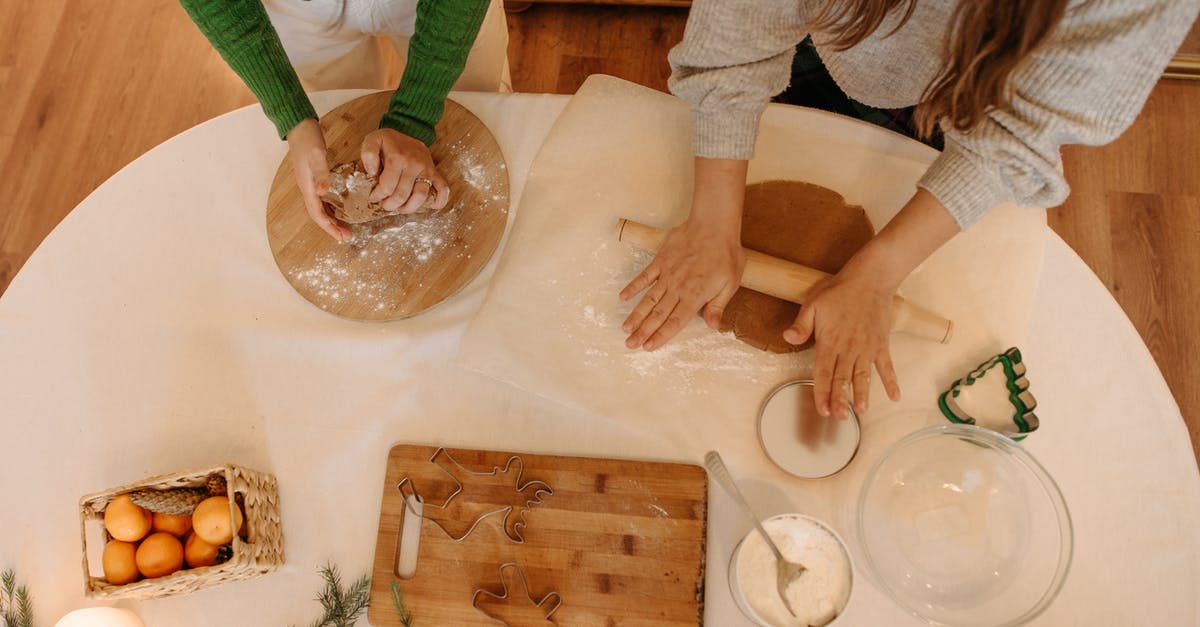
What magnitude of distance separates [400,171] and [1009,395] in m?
0.84

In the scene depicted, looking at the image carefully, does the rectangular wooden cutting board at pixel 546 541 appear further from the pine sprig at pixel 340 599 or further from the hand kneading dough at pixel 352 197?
the hand kneading dough at pixel 352 197

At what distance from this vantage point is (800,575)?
0.77 meters

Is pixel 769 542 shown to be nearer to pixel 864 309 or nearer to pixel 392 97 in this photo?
pixel 864 309

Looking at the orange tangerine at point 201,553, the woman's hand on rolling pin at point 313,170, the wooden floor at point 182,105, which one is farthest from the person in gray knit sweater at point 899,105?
the wooden floor at point 182,105

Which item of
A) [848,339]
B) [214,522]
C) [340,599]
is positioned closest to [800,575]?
[848,339]

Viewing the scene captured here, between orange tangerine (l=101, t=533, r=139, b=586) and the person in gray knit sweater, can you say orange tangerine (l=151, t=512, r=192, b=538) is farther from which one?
the person in gray knit sweater

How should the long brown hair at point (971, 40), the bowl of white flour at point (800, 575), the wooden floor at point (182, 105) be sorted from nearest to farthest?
the long brown hair at point (971, 40), the bowl of white flour at point (800, 575), the wooden floor at point (182, 105)

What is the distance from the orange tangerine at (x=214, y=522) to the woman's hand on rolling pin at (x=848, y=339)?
2.29ft

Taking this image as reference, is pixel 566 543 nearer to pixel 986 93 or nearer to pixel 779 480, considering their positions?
pixel 779 480

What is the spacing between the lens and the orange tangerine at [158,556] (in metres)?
0.78

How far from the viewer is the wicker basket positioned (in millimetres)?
762

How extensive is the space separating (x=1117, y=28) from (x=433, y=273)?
819 millimetres

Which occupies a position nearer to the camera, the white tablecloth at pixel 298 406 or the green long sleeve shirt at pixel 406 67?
the white tablecloth at pixel 298 406

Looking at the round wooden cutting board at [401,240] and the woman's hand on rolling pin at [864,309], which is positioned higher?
the round wooden cutting board at [401,240]
